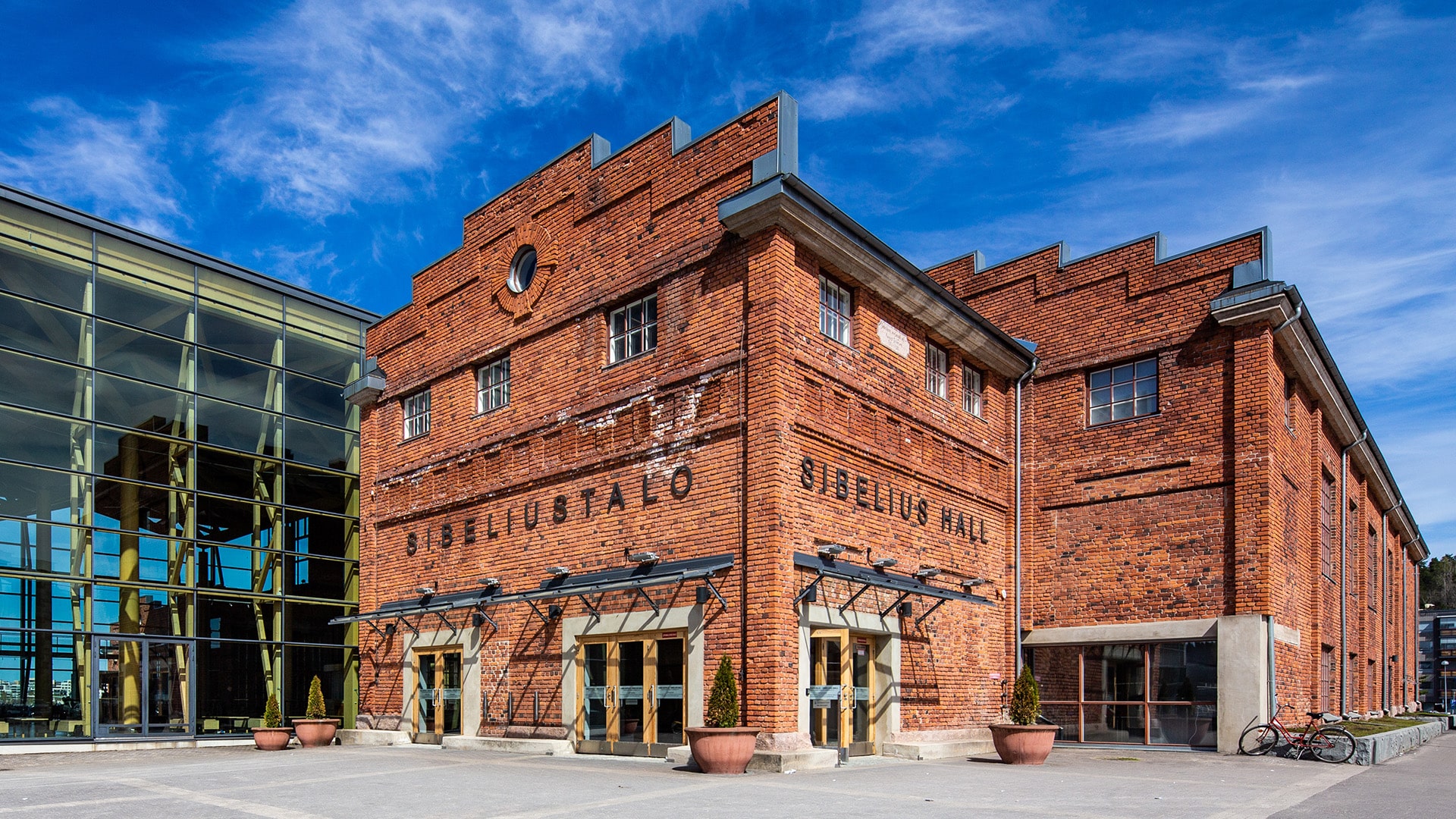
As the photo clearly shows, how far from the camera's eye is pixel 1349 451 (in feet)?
86.8

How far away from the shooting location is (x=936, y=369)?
63.1 feet

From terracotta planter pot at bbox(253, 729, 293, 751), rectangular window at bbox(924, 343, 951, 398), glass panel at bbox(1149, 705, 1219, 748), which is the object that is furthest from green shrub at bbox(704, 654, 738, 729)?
terracotta planter pot at bbox(253, 729, 293, 751)

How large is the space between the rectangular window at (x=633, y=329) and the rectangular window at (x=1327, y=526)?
51.9 ft

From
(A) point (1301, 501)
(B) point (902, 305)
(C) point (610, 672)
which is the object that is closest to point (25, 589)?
(C) point (610, 672)

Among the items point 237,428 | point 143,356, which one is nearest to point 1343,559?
point 237,428

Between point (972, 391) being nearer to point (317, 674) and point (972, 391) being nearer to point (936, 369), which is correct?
point (936, 369)

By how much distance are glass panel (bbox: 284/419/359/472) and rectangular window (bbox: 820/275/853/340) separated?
55.2 feet

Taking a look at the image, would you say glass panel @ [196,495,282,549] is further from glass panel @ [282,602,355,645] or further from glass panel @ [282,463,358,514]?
glass panel @ [282,602,355,645]

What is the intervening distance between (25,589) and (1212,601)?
23359 mm

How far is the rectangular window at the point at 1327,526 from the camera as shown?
22922mm

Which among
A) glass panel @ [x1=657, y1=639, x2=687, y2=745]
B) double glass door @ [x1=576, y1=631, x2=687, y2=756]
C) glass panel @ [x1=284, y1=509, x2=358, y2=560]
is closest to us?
glass panel @ [x1=657, y1=639, x2=687, y2=745]

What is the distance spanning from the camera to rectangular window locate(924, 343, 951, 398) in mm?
18812

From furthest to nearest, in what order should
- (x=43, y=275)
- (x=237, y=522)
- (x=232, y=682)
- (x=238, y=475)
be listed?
(x=238, y=475)
(x=237, y=522)
(x=232, y=682)
(x=43, y=275)

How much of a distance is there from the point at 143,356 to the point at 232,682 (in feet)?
26.5
